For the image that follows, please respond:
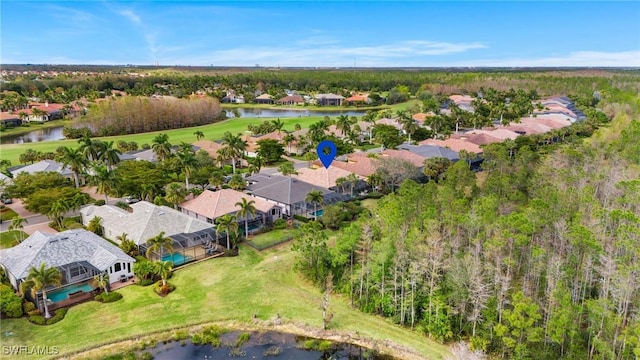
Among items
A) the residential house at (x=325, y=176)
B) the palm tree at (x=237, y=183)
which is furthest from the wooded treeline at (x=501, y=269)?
the palm tree at (x=237, y=183)

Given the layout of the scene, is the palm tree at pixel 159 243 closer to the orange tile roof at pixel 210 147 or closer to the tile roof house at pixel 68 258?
the tile roof house at pixel 68 258

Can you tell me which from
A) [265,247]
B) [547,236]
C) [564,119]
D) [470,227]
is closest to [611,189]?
[547,236]

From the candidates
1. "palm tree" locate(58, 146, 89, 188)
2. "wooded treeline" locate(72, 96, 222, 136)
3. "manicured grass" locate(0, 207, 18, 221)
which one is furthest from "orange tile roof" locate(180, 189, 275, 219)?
"wooded treeline" locate(72, 96, 222, 136)

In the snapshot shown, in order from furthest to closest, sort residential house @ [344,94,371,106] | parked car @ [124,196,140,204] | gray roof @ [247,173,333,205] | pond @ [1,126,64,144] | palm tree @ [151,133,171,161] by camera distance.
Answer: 1. residential house @ [344,94,371,106]
2. pond @ [1,126,64,144]
3. palm tree @ [151,133,171,161]
4. parked car @ [124,196,140,204]
5. gray roof @ [247,173,333,205]

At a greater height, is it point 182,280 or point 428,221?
point 428,221

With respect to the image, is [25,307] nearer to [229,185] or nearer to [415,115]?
[229,185]

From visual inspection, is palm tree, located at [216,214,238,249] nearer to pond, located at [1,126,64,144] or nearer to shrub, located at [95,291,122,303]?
shrub, located at [95,291,122,303]
